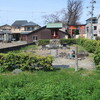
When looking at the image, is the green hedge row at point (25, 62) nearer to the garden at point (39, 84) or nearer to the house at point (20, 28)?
the garden at point (39, 84)

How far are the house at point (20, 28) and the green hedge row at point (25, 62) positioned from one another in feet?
186

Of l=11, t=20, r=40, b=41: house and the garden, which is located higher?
l=11, t=20, r=40, b=41: house

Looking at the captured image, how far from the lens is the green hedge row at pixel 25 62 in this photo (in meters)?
9.11

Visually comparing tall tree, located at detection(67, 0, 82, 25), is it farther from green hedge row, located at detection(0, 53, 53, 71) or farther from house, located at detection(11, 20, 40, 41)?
green hedge row, located at detection(0, 53, 53, 71)

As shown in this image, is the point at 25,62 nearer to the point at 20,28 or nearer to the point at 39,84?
the point at 39,84

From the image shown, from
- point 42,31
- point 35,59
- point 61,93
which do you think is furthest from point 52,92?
point 42,31

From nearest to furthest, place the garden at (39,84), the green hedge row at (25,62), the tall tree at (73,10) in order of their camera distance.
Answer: the garden at (39,84), the green hedge row at (25,62), the tall tree at (73,10)

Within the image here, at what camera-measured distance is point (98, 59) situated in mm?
9586

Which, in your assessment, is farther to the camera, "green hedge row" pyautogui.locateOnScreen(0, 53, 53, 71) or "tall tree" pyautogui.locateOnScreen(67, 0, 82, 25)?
"tall tree" pyautogui.locateOnScreen(67, 0, 82, 25)

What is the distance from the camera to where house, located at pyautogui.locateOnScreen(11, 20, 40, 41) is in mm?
66062

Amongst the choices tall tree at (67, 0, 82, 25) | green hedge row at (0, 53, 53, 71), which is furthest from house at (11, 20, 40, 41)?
green hedge row at (0, 53, 53, 71)

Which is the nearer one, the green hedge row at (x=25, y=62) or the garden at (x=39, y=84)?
the garden at (x=39, y=84)

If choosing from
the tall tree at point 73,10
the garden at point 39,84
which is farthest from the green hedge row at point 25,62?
the tall tree at point 73,10

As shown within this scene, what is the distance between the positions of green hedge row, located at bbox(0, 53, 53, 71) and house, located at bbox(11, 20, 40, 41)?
186 ft
